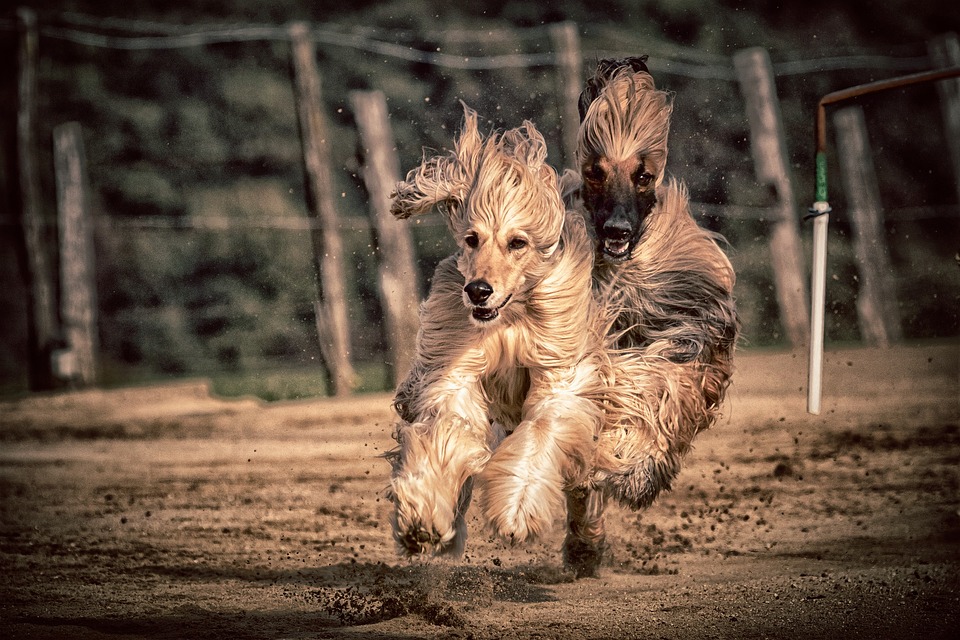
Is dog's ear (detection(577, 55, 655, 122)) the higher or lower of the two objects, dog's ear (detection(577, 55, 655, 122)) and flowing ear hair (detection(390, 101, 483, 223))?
the higher

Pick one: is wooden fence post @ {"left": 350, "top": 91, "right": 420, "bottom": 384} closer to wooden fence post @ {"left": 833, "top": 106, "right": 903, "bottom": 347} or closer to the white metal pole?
wooden fence post @ {"left": 833, "top": 106, "right": 903, "bottom": 347}

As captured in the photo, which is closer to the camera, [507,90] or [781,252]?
[781,252]

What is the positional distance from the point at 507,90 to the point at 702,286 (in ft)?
17.2

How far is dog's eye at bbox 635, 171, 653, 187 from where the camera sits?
9.59 ft

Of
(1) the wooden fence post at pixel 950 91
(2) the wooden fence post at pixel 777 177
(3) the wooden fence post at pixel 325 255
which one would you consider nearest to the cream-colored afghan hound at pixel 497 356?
(3) the wooden fence post at pixel 325 255

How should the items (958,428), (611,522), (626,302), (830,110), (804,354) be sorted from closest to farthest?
(626,302)
(611,522)
(958,428)
(804,354)
(830,110)

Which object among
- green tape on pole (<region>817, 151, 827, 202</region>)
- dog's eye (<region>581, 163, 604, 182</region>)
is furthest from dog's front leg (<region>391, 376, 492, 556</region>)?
green tape on pole (<region>817, 151, 827, 202</region>)

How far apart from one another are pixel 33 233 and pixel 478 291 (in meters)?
4.95

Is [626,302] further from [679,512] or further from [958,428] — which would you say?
[958,428]

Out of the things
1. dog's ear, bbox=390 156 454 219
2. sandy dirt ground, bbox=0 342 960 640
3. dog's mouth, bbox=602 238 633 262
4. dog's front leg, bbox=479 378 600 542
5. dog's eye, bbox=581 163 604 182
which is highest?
dog's eye, bbox=581 163 604 182

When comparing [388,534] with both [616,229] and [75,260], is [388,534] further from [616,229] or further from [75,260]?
[75,260]

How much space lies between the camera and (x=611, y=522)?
3955 millimetres

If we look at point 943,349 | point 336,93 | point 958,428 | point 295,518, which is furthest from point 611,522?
point 336,93

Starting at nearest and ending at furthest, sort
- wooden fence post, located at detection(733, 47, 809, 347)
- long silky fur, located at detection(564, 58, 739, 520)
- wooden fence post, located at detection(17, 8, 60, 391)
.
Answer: long silky fur, located at detection(564, 58, 739, 520) < wooden fence post, located at detection(17, 8, 60, 391) < wooden fence post, located at detection(733, 47, 809, 347)
